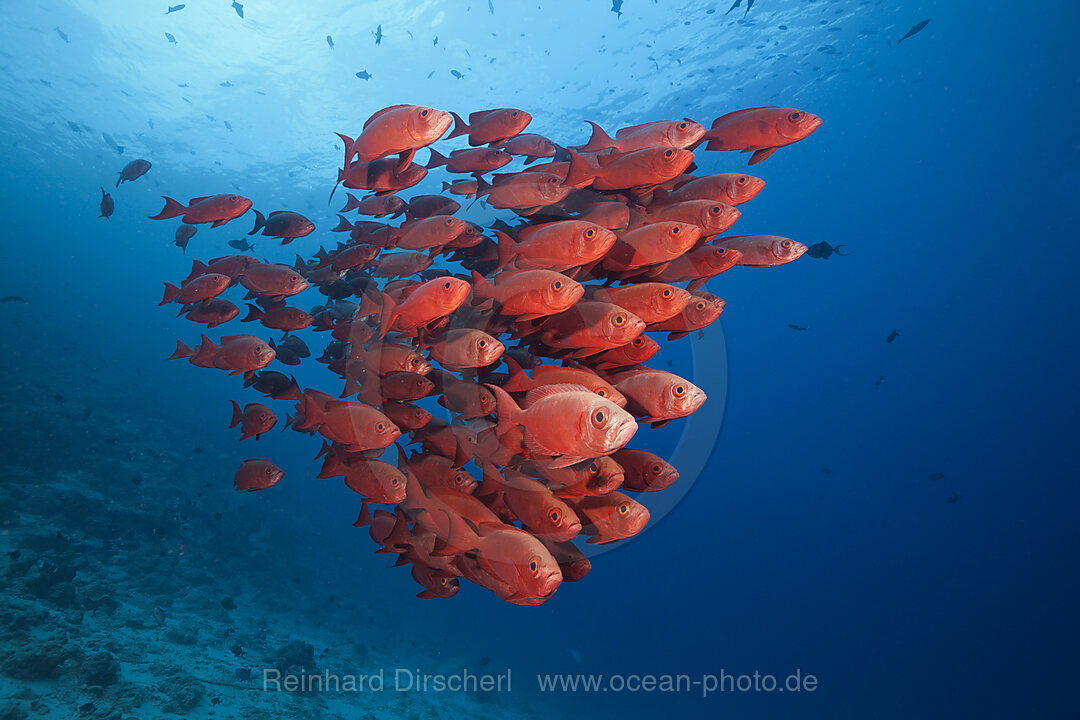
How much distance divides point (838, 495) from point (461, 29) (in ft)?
240

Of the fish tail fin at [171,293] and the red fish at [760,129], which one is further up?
the red fish at [760,129]

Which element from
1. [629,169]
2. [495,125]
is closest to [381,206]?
[495,125]

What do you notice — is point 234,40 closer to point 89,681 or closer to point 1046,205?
point 89,681

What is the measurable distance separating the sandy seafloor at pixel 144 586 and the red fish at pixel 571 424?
1018 centimetres

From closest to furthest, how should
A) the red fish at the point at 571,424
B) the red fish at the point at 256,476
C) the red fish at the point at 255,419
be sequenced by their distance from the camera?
1. the red fish at the point at 571,424
2. the red fish at the point at 255,419
3. the red fish at the point at 256,476

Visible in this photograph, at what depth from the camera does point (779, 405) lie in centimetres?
6194

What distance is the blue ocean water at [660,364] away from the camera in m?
13.4

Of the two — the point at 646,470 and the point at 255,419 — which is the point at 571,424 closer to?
the point at 646,470

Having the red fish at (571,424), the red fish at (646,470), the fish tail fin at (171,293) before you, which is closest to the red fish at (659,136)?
the red fish at (571,424)

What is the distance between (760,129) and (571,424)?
2774mm

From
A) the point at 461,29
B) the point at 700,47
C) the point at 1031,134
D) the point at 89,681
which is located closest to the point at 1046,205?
the point at 1031,134

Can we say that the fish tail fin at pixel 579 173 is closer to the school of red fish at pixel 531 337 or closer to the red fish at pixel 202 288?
the school of red fish at pixel 531 337

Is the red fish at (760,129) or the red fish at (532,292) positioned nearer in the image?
the red fish at (532,292)

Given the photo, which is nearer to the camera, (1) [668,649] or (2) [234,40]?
(2) [234,40]
